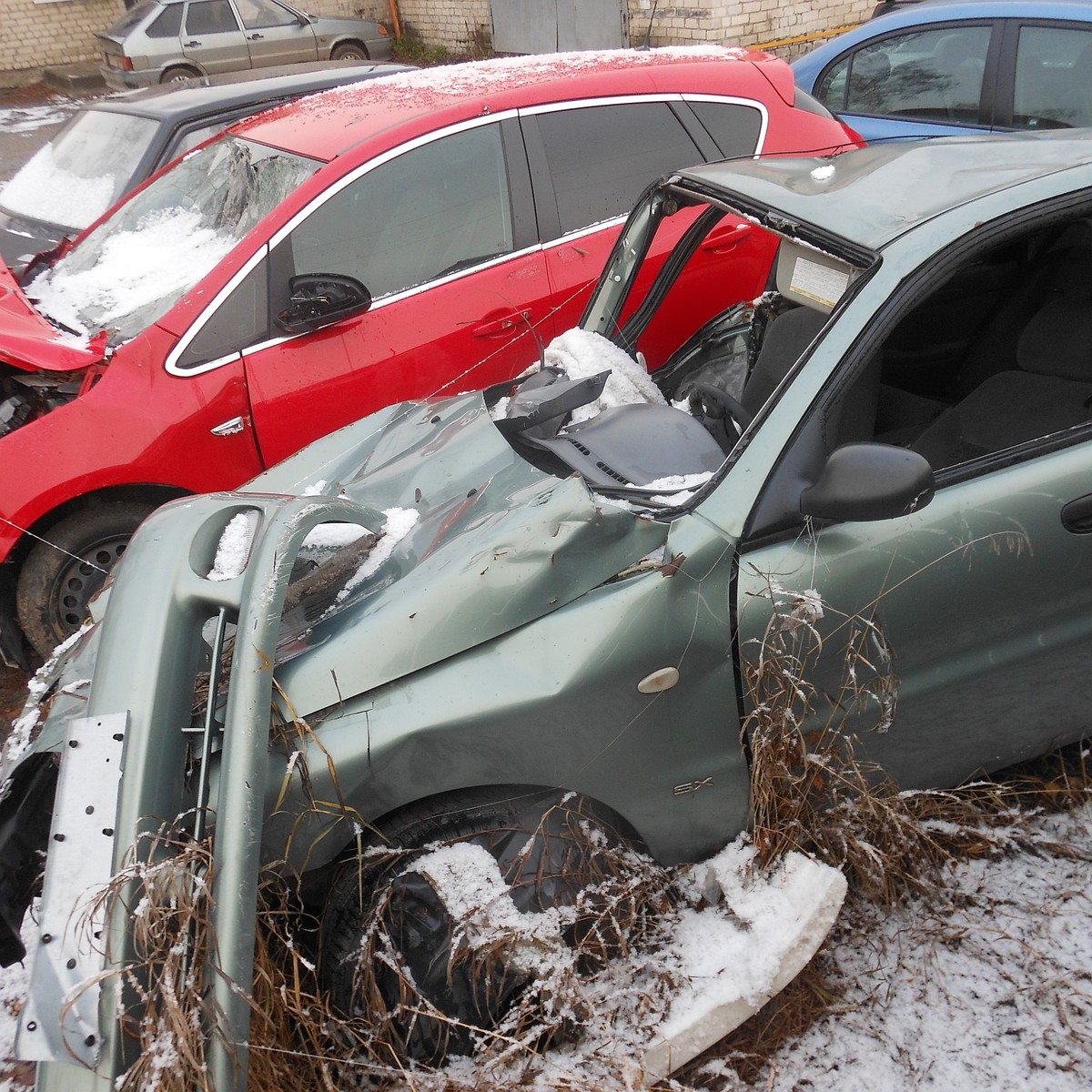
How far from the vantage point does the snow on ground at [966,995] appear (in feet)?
6.01

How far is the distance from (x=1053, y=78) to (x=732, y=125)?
181 cm

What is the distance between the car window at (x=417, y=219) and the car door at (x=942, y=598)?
75.1 inches

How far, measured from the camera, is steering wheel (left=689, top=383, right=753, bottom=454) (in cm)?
245

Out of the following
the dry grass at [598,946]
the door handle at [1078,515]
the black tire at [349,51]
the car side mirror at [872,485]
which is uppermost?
the black tire at [349,51]

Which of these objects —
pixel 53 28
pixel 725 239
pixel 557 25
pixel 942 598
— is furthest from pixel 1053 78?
pixel 53 28

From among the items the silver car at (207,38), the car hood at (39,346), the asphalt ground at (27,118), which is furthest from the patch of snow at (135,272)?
the silver car at (207,38)

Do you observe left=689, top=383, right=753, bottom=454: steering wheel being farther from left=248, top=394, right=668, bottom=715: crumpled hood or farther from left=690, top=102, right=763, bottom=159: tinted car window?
left=690, top=102, right=763, bottom=159: tinted car window

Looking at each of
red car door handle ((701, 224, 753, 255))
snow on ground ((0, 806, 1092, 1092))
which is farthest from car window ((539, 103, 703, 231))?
snow on ground ((0, 806, 1092, 1092))

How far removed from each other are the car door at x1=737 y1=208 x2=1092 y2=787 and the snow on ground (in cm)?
28

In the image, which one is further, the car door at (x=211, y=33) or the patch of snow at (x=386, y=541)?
the car door at (x=211, y=33)

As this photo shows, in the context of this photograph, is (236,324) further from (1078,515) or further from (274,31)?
(274,31)

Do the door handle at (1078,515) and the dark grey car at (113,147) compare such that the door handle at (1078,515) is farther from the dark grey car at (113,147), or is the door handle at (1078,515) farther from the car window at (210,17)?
the car window at (210,17)

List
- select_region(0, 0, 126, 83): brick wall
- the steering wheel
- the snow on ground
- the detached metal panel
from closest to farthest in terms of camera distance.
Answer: the snow on ground, the steering wheel, the detached metal panel, select_region(0, 0, 126, 83): brick wall

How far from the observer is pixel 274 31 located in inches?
464
